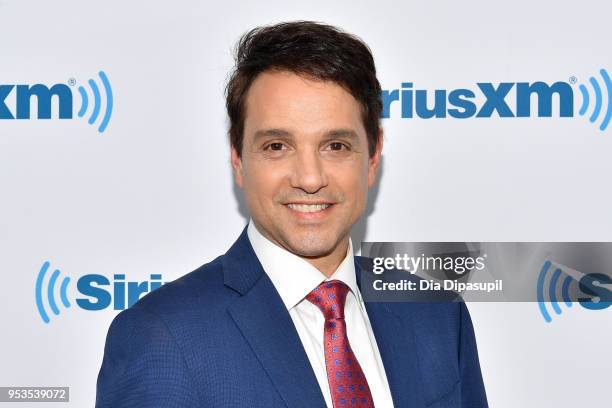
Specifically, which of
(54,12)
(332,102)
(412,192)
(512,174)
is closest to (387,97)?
(412,192)

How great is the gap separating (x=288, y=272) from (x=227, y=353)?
279 millimetres

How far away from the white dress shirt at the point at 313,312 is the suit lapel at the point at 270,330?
4 centimetres

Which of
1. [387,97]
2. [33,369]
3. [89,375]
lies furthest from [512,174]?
[33,369]

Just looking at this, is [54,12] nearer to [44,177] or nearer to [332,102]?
[44,177]

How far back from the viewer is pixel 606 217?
245cm

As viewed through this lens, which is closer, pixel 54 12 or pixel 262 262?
pixel 262 262

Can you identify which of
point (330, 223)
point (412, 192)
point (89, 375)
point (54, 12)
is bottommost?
point (89, 375)

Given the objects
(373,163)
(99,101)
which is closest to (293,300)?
(373,163)

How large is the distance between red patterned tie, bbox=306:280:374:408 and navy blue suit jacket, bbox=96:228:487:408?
0.24 ft

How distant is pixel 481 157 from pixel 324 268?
0.92m

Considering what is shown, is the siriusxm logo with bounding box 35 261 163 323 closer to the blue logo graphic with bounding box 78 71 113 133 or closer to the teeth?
the blue logo graphic with bounding box 78 71 113 133

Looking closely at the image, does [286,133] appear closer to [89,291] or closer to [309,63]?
[309,63]

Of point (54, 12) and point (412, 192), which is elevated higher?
point (54, 12)

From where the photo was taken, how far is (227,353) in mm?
1586
